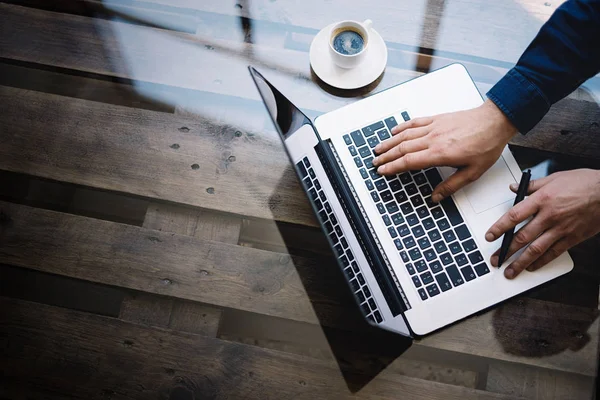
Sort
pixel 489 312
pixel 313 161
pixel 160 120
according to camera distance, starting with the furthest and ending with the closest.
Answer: pixel 160 120, pixel 489 312, pixel 313 161

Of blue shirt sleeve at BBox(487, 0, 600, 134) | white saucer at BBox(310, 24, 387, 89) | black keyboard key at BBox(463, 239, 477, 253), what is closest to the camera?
blue shirt sleeve at BBox(487, 0, 600, 134)

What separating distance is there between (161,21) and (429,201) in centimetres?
74

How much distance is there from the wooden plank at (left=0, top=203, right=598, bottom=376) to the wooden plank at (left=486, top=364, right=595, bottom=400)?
0.02m

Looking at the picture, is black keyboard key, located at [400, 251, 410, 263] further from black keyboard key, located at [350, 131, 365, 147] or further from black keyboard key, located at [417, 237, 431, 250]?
black keyboard key, located at [350, 131, 365, 147]

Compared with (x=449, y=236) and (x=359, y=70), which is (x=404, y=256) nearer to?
(x=449, y=236)

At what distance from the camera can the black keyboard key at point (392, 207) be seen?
1059mm

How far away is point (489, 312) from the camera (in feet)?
3.61

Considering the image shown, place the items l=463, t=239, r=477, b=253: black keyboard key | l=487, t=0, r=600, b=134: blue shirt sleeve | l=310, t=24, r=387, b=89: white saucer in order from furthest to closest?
1. l=310, t=24, r=387, b=89: white saucer
2. l=463, t=239, r=477, b=253: black keyboard key
3. l=487, t=0, r=600, b=134: blue shirt sleeve

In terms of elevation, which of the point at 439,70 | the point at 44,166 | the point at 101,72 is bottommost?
the point at 44,166

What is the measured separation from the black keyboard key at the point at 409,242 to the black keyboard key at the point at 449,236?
60mm

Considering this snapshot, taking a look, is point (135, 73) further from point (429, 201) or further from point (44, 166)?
point (429, 201)

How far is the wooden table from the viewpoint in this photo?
111 centimetres

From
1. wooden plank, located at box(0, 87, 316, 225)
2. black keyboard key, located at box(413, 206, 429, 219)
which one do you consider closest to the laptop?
black keyboard key, located at box(413, 206, 429, 219)

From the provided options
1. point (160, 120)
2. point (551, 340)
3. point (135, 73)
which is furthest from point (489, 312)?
point (135, 73)
